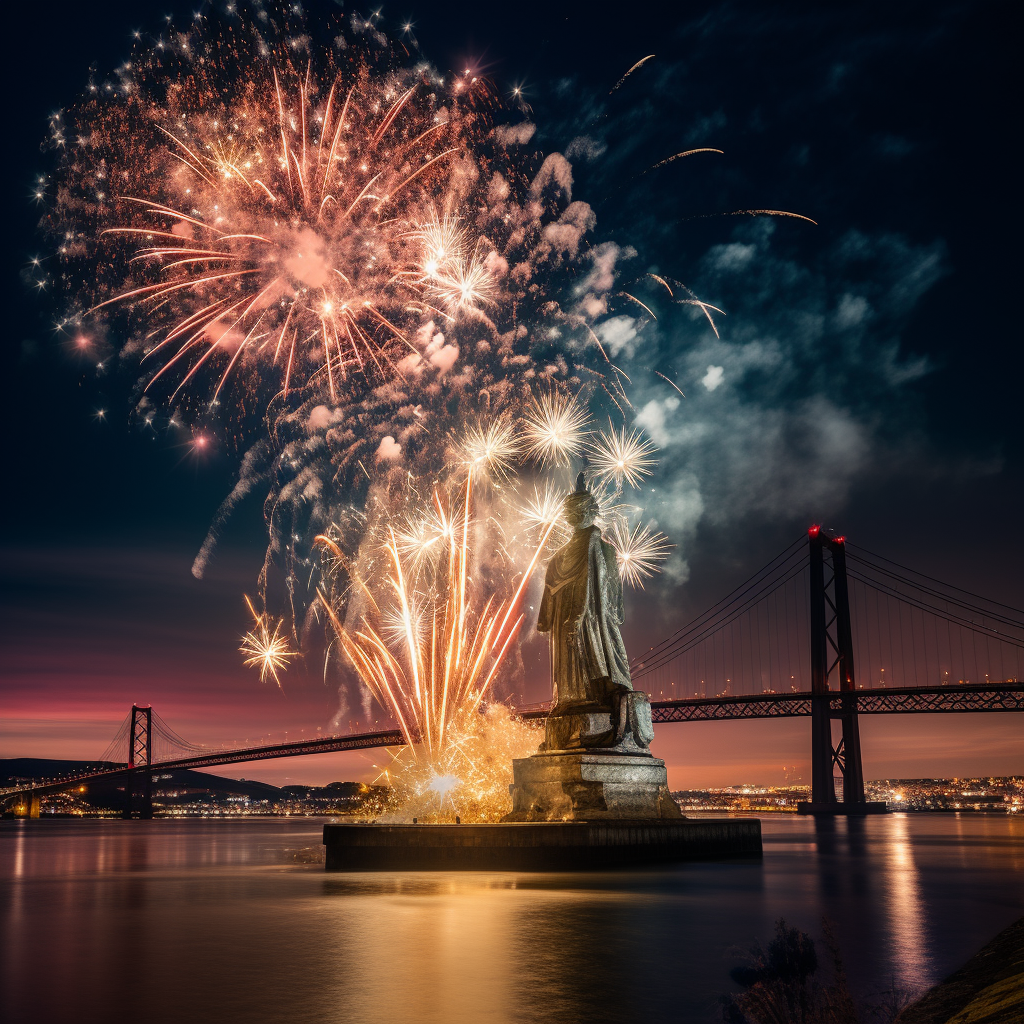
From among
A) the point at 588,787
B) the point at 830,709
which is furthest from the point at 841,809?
the point at 588,787

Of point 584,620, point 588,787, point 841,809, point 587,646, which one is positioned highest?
point 584,620

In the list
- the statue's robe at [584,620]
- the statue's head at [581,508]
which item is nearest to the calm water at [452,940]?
the statue's robe at [584,620]

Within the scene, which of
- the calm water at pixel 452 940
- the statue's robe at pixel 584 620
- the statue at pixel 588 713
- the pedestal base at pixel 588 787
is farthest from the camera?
the statue's robe at pixel 584 620

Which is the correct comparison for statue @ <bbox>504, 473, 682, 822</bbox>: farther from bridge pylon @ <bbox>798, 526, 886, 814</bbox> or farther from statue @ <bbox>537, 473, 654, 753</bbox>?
bridge pylon @ <bbox>798, 526, 886, 814</bbox>

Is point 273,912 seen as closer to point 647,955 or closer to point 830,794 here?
point 647,955

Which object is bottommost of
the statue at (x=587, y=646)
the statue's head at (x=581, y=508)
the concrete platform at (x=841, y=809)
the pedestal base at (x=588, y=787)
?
the concrete platform at (x=841, y=809)

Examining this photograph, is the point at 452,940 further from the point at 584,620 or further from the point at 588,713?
the point at 584,620

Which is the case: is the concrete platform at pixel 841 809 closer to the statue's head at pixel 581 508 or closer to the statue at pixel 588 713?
the statue at pixel 588 713

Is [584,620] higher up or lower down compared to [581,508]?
lower down
